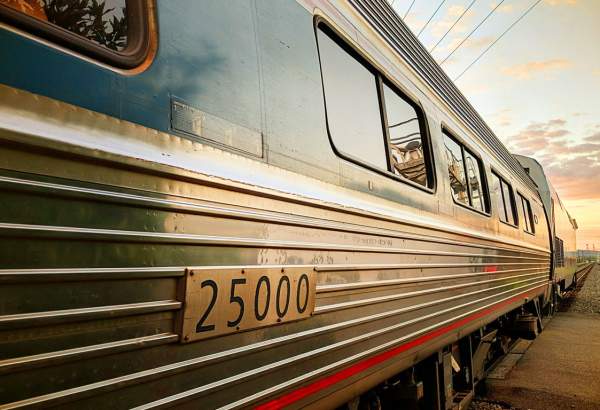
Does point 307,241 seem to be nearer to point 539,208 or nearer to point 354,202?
point 354,202

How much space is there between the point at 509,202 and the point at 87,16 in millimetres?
6007

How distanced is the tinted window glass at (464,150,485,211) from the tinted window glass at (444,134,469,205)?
0.22m

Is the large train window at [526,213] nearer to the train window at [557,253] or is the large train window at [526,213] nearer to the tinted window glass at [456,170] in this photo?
the tinted window glass at [456,170]

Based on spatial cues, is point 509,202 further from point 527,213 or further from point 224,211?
point 224,211

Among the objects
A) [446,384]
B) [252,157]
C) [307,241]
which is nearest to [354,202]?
[307,241]

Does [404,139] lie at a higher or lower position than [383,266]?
higher

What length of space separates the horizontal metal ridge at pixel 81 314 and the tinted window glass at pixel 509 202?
5.47 metres

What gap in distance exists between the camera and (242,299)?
138 centimetres

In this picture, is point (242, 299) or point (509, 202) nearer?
point (242, 299)

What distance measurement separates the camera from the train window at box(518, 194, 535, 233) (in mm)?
7018

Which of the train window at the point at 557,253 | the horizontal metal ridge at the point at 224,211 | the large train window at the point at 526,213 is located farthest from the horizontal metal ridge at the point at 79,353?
the train window at the point at 557,253

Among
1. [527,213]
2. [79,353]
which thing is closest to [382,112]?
[79,353]

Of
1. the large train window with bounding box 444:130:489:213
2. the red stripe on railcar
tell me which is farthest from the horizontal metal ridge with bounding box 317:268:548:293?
the large train window with bounding box 444:130:489:213

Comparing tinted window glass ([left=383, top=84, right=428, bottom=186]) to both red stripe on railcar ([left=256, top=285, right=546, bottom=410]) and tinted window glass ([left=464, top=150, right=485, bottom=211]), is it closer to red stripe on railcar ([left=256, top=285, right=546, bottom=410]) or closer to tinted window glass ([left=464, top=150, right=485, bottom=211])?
red stripe on railcar ([left=256, top=285, right=546, bottom=410])
